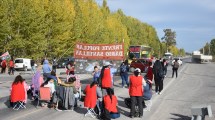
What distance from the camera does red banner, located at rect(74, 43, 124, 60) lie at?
2472 centimetres

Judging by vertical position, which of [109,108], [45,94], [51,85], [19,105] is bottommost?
[19,105]

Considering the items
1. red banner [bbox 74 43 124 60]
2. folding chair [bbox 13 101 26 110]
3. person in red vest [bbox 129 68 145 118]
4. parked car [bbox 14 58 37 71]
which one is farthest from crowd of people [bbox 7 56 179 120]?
parked car [bbox 14 58 37 71]

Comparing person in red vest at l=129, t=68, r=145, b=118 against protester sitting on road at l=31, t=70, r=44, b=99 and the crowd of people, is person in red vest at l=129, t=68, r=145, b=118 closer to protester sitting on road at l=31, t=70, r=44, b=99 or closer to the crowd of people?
the crowd of people

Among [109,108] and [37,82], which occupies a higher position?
[37,82]

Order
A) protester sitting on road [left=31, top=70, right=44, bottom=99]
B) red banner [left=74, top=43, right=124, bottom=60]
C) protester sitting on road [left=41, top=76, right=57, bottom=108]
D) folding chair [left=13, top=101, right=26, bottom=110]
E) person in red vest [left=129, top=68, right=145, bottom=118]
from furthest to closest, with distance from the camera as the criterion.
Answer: red banner [left=74, top=43, right=124, bottom=60] → protester sitting on road [left=31, top=70, right=44, bottom=99] → protester sitting on road [left=41, top=76, right=57, bottom=108] → folding chair [left=13, top=101, right=26, bottom=110] → person in red vest [left=129, top=68, right=145, bottom=118]

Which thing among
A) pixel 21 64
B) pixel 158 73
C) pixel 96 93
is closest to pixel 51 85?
pixel 96 93

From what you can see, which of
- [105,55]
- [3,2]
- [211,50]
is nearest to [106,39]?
[3,2]

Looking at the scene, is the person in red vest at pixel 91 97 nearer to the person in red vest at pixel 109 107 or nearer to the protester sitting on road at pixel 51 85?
the person in red vest at pixel 109 107

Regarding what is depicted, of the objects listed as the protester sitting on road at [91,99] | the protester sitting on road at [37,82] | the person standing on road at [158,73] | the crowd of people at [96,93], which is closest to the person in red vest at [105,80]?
the crowd of people at [96,93]

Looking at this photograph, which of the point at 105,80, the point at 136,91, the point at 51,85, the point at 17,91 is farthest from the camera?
the point at 51,85

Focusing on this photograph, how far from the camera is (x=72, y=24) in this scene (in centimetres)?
5725

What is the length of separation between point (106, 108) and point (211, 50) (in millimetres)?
171622

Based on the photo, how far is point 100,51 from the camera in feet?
82.5

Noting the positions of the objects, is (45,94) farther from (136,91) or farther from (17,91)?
(136,91)
